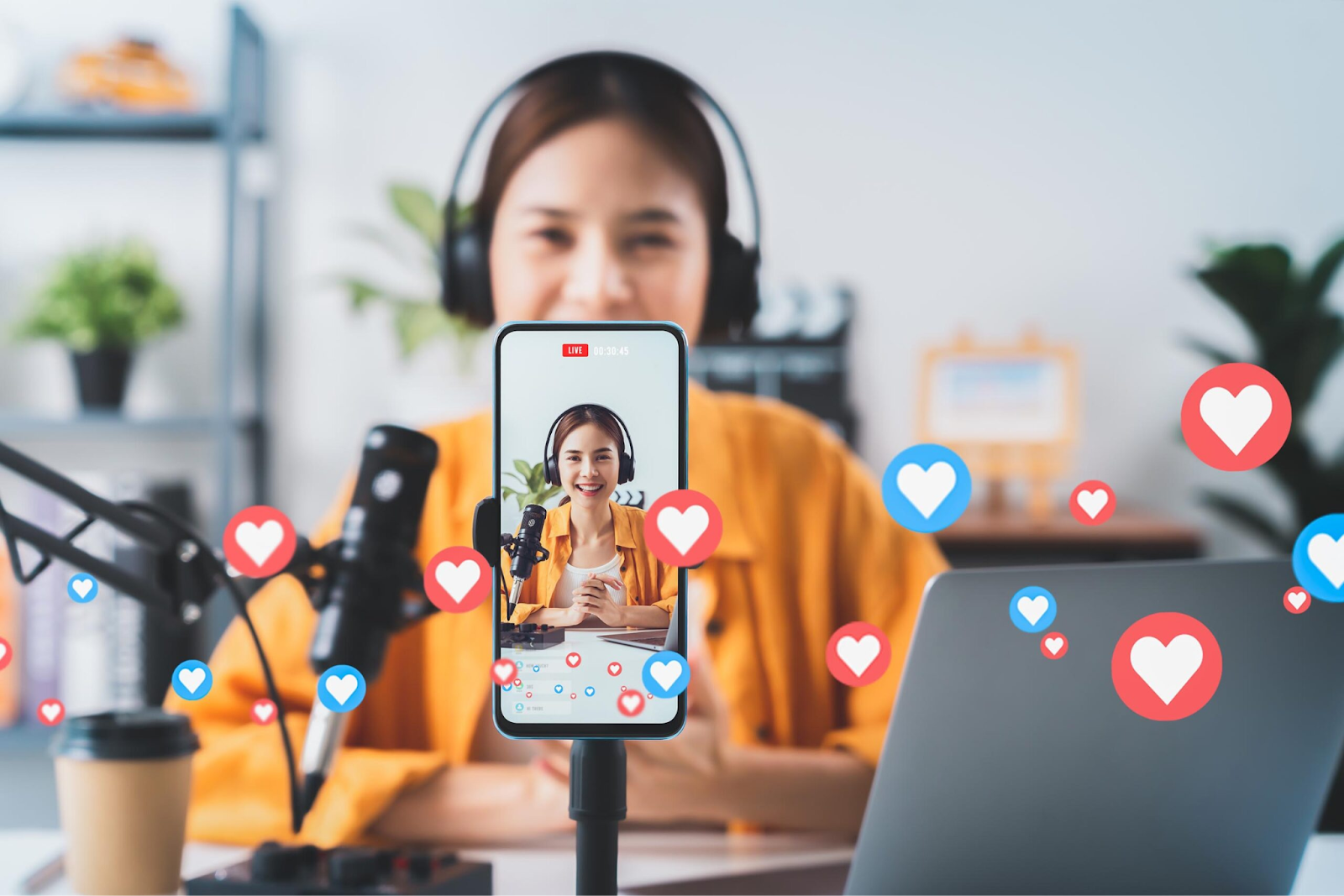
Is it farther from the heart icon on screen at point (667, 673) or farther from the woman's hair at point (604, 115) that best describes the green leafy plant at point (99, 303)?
the heart icon on screen at point (667, 673)


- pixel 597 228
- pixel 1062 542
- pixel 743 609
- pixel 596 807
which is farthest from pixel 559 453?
pixel 1062 542

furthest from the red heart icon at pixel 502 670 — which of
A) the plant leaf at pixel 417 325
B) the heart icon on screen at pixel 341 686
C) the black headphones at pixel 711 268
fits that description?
the plant leaf at pixel 417 325

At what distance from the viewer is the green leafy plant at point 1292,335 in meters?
1.60

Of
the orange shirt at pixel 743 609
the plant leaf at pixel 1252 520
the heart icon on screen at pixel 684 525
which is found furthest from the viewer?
the plant leaf at pixel 1252 520

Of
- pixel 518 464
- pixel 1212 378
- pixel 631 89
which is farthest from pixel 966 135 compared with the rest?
pixel 518 464

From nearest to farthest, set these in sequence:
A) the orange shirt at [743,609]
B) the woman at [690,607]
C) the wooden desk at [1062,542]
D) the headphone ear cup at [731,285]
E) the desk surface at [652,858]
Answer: the desk surface at [652,858], the woman at [690,607], the orange shirt at [743,609], the headphone ear cup at [731,285], the wooden desk at [1062,542]

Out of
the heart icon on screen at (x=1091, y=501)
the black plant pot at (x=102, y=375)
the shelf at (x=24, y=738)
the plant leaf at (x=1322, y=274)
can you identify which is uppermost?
the plant leaf at (x=1322, y=274)

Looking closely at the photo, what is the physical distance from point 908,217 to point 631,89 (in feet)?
3.63

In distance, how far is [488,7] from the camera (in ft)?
Result: 6.47

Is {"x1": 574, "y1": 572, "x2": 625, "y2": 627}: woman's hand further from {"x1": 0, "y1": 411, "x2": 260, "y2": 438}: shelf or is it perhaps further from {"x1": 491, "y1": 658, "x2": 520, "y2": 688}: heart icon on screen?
{"x1": 0, "y1": 411, "x2": 260, "y2": 438}: shelf

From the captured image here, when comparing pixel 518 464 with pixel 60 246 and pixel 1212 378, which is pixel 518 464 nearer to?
pixel 1212 378

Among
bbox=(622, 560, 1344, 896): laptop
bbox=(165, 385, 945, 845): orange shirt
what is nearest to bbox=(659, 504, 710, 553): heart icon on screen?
bbox=(622, 560, 1344, 896): laptop

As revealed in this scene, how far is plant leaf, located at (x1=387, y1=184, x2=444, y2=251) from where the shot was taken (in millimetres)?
1759

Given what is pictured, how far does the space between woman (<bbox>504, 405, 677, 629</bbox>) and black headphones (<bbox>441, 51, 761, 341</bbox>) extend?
0.59 m
